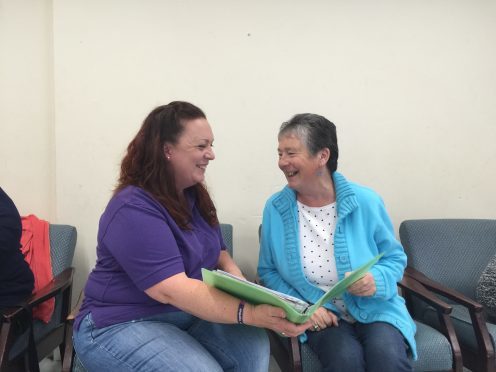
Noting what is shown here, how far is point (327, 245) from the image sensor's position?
5.15 feet

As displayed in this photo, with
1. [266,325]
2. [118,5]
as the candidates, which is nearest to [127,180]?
[266,325]

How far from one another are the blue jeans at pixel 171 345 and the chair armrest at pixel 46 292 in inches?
14.2

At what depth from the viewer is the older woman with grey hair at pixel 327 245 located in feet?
4.75

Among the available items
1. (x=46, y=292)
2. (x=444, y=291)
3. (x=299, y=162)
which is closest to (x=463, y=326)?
(x=444, y=291)

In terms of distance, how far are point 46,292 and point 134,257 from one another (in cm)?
74

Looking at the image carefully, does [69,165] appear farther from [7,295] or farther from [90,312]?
[90,312]

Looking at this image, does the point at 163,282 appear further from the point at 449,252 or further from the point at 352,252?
the point at 449,252

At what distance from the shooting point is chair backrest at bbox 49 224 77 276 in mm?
1873

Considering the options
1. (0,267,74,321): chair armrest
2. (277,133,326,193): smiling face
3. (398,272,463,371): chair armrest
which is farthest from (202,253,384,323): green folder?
(0,267,74,321): chair armrest

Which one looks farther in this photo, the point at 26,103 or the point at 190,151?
the point at 26,103

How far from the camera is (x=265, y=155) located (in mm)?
2145

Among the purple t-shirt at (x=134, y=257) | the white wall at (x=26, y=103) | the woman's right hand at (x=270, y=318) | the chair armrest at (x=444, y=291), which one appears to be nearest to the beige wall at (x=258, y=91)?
the white wall at (x=26, y=103)

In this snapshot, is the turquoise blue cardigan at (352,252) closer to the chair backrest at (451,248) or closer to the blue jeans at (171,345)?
the blue jeans at (171,345)

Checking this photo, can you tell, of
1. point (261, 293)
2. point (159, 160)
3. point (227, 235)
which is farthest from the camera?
point (227, 235)
